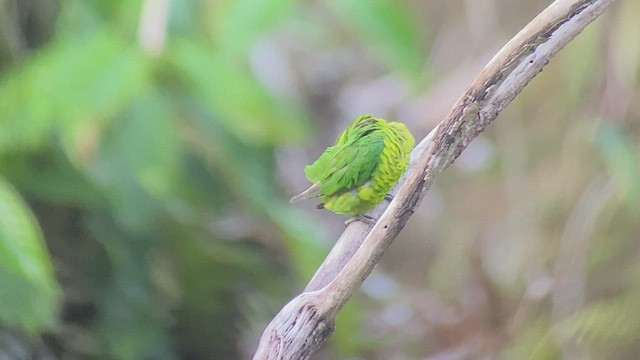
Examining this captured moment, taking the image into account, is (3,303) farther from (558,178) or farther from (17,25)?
(558,178)

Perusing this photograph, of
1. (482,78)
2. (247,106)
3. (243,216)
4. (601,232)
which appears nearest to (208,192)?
(243,216)

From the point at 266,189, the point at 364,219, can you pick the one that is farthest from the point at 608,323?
the point at 364,219

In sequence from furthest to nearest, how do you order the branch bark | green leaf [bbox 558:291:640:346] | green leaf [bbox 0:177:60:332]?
green leaf [bbox 558:291:640:346] < green leaf [bbox 0:177:60:332] < the branch bark

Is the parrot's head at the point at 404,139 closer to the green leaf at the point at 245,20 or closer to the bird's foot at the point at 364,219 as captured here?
the bird's foot at the point at 364,219

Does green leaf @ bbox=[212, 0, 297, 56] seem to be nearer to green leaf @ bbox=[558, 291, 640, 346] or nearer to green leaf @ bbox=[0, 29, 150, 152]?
green leaf @ bbox=[0, 29, 150, 152]

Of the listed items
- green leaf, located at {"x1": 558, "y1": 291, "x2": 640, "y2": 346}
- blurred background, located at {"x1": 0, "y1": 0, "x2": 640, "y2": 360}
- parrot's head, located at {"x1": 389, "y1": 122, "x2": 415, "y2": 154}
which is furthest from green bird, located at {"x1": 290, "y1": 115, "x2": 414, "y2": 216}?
green leaf, located at {"x1": 558, "y1": 291, "x2": 640, "y2": 346}

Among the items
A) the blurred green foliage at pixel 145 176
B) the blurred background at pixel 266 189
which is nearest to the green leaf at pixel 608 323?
the blurred background at pixel 266 189

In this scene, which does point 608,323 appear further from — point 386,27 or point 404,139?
point 404,139
